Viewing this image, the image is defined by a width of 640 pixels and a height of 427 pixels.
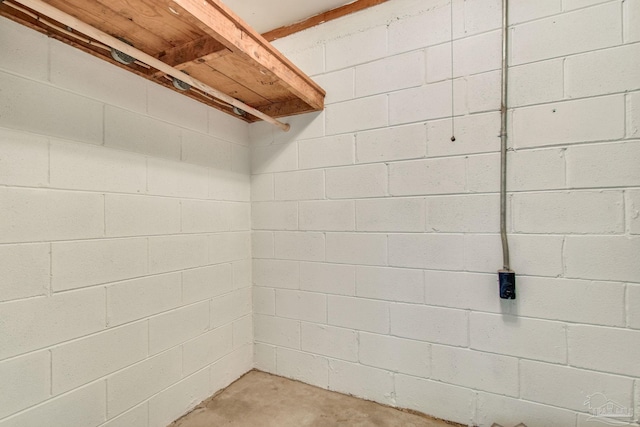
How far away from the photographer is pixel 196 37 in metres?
1.33

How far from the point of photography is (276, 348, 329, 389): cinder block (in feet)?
6.44

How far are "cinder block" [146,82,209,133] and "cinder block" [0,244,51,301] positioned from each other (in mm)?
850

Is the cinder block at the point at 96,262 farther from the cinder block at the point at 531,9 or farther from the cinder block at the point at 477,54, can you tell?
the cinder block at the point at 531,9

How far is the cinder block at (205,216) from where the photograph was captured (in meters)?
1.77

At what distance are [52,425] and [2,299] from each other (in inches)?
22.1

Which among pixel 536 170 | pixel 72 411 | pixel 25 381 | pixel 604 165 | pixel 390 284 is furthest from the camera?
pixel 390 284

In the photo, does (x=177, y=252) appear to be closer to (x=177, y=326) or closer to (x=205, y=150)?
(x=177, y=326)

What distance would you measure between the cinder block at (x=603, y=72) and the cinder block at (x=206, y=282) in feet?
7.19

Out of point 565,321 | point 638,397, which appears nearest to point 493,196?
point 565,321

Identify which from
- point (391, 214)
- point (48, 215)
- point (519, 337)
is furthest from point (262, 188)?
point (519, 337)

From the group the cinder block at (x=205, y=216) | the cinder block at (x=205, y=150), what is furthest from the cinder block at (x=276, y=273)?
the cinder block at (x=205, y=150)

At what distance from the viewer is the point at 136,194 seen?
150 centimetres

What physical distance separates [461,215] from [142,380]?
1.90 meters

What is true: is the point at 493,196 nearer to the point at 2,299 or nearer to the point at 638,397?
the point at 638,397
